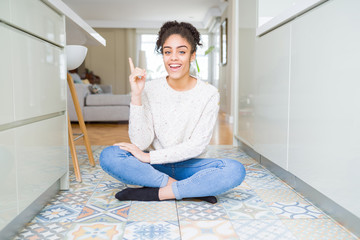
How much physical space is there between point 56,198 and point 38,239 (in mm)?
468

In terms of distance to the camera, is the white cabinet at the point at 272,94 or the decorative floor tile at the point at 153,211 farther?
the white cabinet at the point at 272,94

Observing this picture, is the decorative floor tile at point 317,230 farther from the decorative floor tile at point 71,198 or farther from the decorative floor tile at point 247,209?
the decorative floor tile at point 71,198

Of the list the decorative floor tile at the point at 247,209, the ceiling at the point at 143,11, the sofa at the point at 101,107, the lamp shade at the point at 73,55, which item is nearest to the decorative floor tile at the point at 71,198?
the decorative floor tile at the point at 247,209

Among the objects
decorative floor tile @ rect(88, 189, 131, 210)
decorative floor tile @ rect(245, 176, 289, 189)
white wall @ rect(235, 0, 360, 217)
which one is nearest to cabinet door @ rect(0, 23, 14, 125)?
decorative floor tile @ rect(88, 189, 131, 210)

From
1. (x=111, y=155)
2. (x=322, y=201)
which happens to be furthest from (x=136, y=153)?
(x=322, y=201)

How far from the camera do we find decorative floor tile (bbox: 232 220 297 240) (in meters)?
1.16

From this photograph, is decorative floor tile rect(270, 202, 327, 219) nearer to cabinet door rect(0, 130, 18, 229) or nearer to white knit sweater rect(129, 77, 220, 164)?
white knit sweater rect(129, 77, 220, 164)

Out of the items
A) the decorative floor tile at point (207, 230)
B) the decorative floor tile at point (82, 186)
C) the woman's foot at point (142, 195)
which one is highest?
the woman's foot at point (142, 195)

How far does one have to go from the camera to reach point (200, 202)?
154 cm

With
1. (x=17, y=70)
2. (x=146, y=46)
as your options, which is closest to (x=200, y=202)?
(x=17, y=70)

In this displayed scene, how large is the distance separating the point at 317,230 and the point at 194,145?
61 cm

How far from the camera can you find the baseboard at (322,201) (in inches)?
46.7

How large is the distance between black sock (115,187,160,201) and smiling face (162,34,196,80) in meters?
0.54

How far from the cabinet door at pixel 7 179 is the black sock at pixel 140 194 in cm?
52
